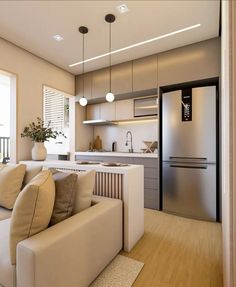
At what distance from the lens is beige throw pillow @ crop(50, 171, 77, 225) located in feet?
4.69

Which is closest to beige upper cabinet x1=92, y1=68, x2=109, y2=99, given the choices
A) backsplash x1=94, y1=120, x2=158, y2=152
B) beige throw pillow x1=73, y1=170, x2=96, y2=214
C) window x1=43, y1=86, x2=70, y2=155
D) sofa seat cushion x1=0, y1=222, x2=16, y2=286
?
backsplash x1=94, y1=120, x2=158, y2=152

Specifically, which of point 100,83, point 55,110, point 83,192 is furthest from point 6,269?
point 55,110

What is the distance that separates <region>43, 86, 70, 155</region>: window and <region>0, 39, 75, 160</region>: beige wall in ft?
3.55

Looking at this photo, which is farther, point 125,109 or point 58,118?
point 58,118

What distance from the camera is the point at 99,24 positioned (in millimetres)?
2527

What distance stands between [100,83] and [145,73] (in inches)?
42.0

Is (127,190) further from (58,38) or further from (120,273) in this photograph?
(58,38)

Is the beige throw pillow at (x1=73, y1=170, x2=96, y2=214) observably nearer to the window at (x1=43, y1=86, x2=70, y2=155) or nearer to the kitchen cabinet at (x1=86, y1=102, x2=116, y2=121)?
the kitchen cabinet at (x1=86, y1=102, x2=116, y2=121)

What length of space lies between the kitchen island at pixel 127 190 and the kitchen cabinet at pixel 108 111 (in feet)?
7.07

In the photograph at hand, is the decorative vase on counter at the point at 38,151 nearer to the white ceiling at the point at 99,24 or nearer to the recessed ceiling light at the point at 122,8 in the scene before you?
the white ceiling at the point at 99,24

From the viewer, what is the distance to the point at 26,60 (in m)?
3.26

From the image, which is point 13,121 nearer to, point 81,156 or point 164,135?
point 81,156

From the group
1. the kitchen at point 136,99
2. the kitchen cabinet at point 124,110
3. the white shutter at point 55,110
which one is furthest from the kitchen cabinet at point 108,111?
the white shutter at point 55,110

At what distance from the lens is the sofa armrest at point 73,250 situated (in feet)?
3.33
